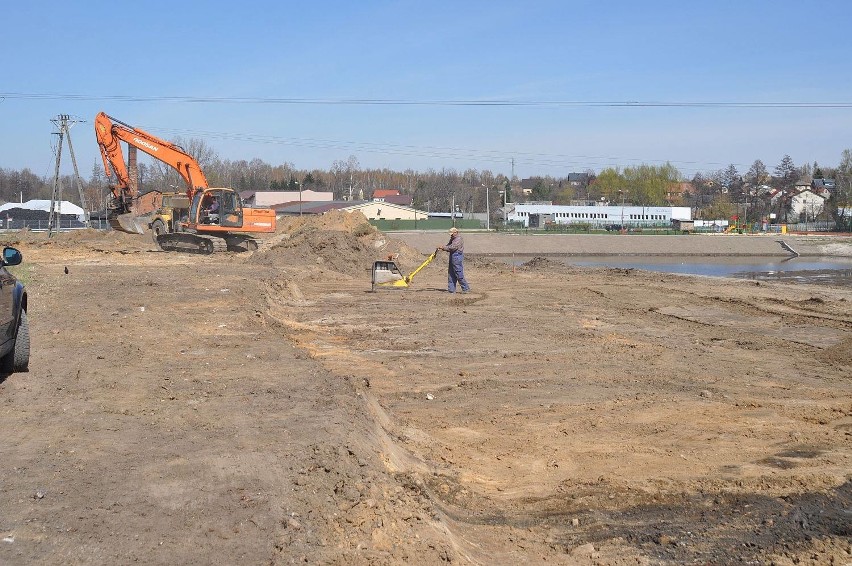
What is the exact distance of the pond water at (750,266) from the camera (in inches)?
1523

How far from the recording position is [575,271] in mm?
35375

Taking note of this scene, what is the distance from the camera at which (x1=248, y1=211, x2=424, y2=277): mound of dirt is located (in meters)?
31.4

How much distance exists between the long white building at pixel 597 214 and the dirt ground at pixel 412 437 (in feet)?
320

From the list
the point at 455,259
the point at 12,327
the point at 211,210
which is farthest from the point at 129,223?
the point at 12,327

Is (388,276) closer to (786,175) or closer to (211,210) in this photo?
(211,210)

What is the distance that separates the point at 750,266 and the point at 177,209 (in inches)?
1277

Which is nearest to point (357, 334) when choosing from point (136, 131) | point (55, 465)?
point (55, 465)

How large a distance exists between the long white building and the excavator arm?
78115 mm

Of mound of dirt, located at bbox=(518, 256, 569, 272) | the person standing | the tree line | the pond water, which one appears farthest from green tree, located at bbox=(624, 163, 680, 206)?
the person standing

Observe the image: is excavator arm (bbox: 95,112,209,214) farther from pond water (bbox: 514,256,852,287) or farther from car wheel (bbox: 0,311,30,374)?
car wheel (bbox: 0,311,30,374)

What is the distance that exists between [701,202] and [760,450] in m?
141

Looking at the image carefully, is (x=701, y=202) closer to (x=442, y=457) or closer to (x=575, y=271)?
(x=575, y=271)

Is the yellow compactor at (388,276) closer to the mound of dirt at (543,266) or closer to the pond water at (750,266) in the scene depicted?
the mound of dirt at (543,266)

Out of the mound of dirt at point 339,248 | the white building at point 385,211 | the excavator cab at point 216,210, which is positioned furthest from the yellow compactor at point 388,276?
the white building at point 385,211
